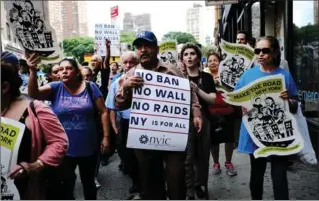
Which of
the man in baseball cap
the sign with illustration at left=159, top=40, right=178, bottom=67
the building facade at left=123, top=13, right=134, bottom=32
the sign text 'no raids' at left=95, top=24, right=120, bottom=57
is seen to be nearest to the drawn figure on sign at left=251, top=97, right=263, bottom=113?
the man in baseball cap

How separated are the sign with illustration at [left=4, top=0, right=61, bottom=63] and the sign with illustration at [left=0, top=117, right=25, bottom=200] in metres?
2.24

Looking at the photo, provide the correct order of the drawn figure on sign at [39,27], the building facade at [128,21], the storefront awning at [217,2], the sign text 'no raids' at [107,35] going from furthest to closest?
the building facade at [128,21] → the storefront awning at [217,2] → the sign text 'no raids' at [107,35] → the drawn figure on sign at [39,27]

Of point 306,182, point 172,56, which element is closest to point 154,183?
point 306,182

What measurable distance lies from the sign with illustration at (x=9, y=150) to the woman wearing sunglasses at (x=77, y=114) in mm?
1213

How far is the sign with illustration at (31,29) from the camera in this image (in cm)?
494

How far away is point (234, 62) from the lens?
5.88m

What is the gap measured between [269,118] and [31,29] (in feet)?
8.94

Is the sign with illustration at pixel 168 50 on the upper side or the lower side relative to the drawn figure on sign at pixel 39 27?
lower

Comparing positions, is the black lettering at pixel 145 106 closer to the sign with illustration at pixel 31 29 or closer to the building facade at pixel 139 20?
the sign with illustration at pixel 31 29

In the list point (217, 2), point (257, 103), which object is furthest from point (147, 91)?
point (217, 2)

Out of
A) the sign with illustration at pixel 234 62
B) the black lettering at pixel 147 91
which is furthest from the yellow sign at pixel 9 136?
the sign with illustration at pixel 234 62

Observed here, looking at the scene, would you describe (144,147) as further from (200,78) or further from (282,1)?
(282,1)

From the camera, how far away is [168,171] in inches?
151

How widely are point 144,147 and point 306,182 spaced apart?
281 centimetres
